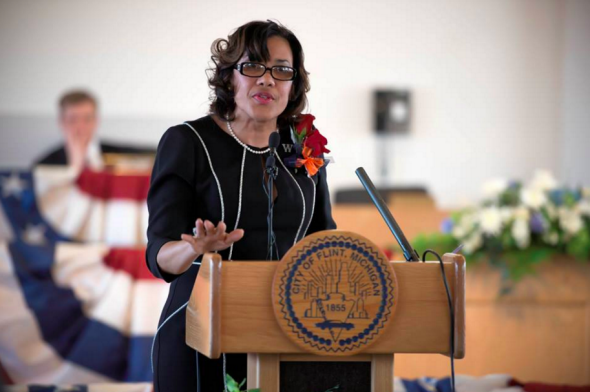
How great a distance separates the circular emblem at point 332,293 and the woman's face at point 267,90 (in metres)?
0.49

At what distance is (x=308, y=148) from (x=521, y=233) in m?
2.14

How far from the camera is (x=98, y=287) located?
461 centimetres

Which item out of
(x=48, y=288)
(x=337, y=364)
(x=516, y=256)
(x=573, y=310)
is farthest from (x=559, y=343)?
(x=48, y=288)

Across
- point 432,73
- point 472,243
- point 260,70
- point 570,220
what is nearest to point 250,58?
point 260,70

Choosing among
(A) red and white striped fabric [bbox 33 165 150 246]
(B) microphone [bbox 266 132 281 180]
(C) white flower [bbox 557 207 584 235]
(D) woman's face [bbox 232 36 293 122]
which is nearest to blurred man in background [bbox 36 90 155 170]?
(A) red and white striped fabric [bbox 33 165 150 246]

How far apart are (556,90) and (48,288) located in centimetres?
509

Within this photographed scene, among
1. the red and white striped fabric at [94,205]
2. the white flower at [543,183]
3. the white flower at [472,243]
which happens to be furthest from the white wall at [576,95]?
the red and white striped fabric at [94,205]

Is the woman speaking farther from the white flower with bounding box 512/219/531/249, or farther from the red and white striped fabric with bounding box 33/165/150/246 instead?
the red and white striped fabric with bounding box 33/165/150/246

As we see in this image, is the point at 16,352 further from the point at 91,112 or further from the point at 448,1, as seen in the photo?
the point at 448,1

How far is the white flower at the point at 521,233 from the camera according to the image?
356 cm

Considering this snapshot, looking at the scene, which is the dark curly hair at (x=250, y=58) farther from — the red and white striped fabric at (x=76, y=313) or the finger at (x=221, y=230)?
the red and white striped fabric at (x=76, y=313)

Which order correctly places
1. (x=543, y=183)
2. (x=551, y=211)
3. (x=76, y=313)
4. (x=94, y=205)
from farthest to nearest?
(x=94, y=205)
(x=76, y=313)
(x=543, y=183)
(x=551, y=211)

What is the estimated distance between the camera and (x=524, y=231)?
356 cm

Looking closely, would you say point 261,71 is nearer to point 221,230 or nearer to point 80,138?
A: point 221,230
